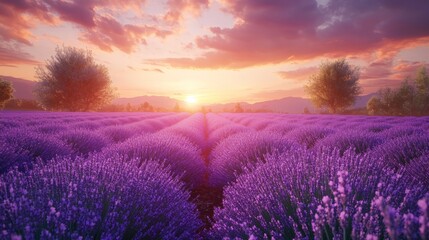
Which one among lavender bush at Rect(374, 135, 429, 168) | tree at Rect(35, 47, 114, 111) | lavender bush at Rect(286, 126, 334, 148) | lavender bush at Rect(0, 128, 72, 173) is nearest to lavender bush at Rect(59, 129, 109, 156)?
lavender bush at Rect(0, 128, 72, 173)

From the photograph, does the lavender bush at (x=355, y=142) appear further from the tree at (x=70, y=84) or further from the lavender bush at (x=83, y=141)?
the tree at (x=70, y=84)

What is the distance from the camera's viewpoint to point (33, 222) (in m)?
1.39

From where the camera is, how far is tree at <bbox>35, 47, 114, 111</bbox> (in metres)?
30.1

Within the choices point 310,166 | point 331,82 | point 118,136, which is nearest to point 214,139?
point 118,136

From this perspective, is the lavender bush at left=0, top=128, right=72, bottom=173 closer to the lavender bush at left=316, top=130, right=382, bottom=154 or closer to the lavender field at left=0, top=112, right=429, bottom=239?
the lavender field at left=0, top=112, right=429, bottom=239

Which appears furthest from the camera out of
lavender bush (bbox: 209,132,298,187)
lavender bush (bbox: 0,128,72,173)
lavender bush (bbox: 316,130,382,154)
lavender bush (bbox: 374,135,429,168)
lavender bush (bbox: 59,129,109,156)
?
lavender bush (bbox: 59,129,109,156)

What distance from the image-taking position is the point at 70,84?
3019 cm

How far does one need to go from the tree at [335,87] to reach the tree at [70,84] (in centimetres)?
2586

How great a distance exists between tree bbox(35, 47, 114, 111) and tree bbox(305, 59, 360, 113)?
25.9m

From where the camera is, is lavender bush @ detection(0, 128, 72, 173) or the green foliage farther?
the green foliage

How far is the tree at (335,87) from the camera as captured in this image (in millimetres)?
36469

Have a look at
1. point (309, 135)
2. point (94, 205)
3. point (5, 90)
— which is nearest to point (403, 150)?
point (309, 135)

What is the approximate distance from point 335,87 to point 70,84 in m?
29.9

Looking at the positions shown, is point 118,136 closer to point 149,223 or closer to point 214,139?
point 214,139
